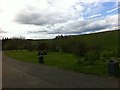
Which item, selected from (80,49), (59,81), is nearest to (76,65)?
(59,81)

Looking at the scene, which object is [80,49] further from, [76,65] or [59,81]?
[59,81]

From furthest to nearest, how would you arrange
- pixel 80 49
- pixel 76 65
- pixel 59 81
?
pixel 80 49
pixel 76 65
pixel 59 81

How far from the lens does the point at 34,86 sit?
1308 centimetres

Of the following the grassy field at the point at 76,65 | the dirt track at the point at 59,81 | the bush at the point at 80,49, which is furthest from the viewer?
the bush at the point at 80,49

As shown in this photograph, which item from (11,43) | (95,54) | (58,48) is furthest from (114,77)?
(11,43)

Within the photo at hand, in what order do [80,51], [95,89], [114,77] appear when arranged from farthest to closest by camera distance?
1. [80,51]
2. [114,77]
3. [95,89]

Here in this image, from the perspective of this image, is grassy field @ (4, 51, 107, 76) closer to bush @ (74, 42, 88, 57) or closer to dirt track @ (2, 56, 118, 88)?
dirt track @ (2, 56, 118, 88)

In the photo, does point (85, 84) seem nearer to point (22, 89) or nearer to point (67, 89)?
point (67, 89)

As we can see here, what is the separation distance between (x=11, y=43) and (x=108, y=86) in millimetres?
95217

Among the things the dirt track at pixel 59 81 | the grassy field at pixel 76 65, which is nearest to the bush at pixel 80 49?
the grassy field at pixel 76 65

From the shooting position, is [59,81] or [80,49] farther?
[80,49]

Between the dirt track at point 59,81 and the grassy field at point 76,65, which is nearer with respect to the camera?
the dirt track at point 59,81

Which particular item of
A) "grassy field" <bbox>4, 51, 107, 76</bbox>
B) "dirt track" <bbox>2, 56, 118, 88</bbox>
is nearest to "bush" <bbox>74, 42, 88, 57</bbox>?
"grassy field" <bbox>4, 51, 107, 76</bbox>

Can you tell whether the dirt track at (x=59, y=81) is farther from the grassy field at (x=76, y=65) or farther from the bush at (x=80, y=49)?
the bush at (x=80, y=49)
